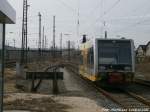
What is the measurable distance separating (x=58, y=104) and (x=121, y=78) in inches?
350

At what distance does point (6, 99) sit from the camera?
1916cm

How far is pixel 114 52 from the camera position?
26.8 metres

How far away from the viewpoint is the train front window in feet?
86.8

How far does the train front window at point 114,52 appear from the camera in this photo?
86.8 feet

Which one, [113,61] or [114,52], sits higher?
[114,52]

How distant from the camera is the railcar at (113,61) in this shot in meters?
26.0

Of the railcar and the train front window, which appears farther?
the train front window

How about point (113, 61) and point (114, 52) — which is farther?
point (114, 52)

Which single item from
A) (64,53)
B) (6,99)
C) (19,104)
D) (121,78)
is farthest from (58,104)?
(64,53)

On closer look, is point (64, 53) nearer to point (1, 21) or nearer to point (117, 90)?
point (117, 90)

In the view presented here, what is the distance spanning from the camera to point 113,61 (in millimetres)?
26469

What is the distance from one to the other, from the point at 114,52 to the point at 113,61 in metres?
0.64

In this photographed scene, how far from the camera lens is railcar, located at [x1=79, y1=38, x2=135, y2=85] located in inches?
1024

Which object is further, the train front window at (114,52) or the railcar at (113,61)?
the train front window at (114,52)
